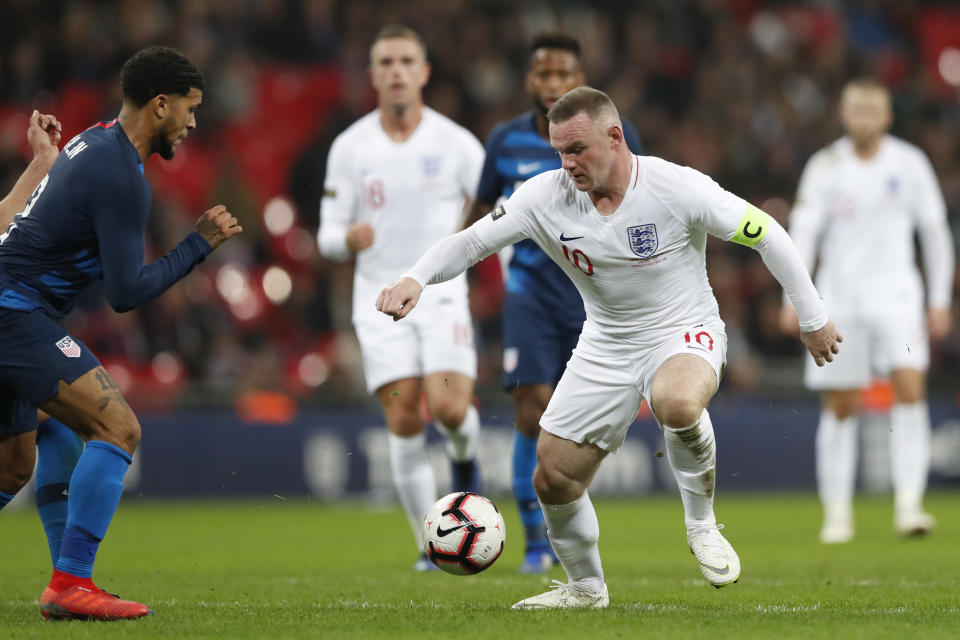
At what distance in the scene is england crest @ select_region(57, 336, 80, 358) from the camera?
5.46 m

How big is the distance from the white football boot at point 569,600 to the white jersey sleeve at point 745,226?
146cm

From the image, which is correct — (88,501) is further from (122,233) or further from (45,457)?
(122,233)

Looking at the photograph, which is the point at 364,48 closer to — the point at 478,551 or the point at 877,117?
the point at 877,117

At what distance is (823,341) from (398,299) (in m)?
1.79

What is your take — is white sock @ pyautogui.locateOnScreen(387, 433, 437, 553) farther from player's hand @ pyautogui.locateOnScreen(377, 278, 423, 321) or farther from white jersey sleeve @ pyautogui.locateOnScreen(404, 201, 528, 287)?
player's hand @ pyautogui.locateOnScreen(377, 278, 423, 321)

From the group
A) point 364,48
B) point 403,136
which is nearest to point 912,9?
point 364,48

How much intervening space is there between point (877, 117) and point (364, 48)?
383 inches

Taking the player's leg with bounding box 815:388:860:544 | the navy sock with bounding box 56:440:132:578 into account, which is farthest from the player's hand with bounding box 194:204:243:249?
the player's leg with bounding box 815:388:860:544

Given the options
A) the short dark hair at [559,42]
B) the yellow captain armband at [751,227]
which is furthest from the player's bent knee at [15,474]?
the short dark hair at [559,42]

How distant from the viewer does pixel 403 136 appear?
822 centimetres

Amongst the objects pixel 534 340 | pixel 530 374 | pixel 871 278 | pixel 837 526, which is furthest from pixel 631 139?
pixel 837 526

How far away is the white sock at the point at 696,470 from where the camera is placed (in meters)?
5.56

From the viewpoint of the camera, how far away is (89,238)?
5531 millimetres

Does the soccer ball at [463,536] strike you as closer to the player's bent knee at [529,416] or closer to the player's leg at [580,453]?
the player's leg at [580,453]
